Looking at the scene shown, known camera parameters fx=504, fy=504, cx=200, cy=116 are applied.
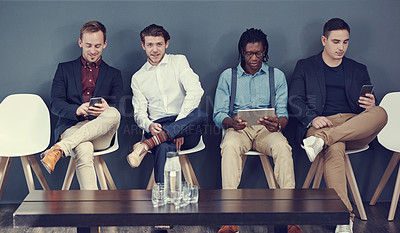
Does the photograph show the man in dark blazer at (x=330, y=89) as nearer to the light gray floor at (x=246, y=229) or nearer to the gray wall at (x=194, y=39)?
the gray wall at (x=194, y=39)

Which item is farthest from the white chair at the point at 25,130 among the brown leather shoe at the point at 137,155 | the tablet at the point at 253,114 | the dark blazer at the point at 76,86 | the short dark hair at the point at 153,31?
the tablet at the point at 253,114

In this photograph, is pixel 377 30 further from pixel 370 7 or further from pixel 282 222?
pixel 282 222

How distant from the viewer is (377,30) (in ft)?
13.9

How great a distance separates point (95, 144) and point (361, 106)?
6.59ft

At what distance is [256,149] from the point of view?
3.78m

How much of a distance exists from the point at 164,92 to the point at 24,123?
113cm

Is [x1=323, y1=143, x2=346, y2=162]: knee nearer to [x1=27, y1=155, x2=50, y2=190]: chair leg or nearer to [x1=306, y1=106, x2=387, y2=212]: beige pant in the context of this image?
[x1=306, y1=106, x2=387, y2=212]: beige pant

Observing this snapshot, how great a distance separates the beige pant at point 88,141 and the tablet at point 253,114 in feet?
3.05

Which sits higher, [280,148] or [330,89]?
[330,89]

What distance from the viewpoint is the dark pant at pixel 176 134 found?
11.8ft

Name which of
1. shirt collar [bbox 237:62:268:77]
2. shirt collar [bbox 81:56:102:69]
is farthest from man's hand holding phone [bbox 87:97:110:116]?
shirt collar [bbox 237:62:268:77]

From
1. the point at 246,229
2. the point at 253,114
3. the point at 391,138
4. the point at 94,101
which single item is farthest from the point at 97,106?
the point at 391,138

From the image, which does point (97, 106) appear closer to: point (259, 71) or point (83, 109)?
point (83, 109)

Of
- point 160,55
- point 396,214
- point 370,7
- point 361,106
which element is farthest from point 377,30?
point 160,55
